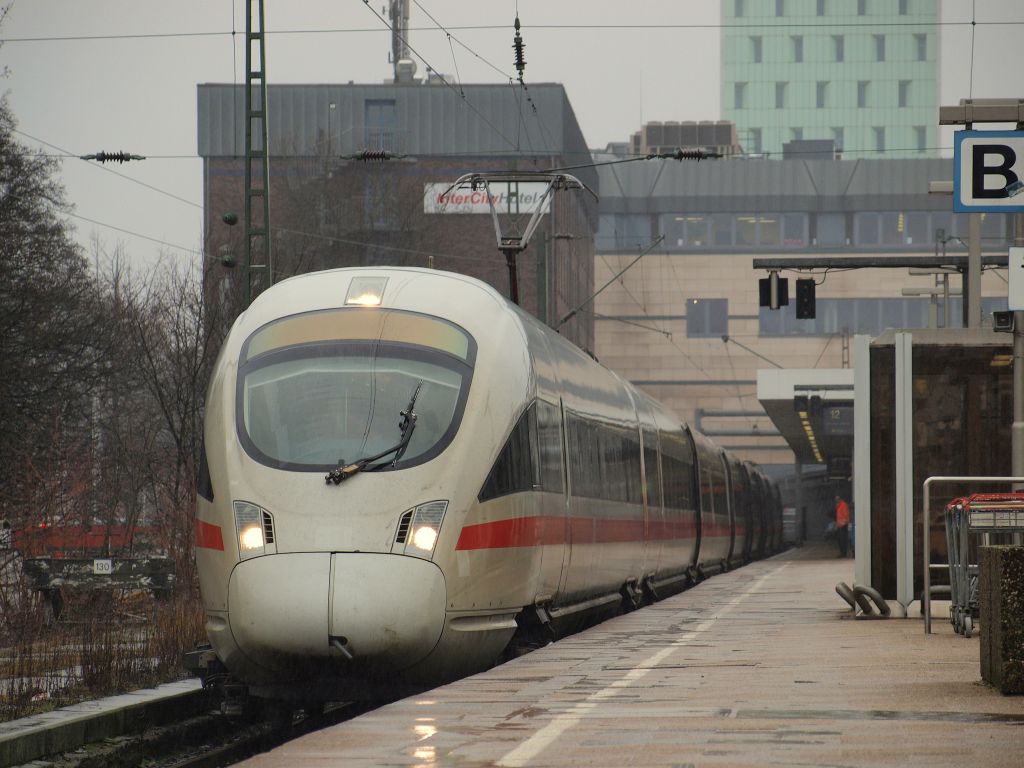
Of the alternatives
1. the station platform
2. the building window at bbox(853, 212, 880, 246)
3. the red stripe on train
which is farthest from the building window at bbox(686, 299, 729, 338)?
the red stripe on train

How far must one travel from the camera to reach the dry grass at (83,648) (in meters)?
13.9

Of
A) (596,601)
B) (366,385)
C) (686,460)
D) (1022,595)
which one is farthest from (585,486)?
(686,460)

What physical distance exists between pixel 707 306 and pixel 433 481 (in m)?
87.5

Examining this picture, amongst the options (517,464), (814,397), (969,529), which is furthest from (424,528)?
(814,397)

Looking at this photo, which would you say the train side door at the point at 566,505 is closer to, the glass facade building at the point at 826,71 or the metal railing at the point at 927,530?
the metal railing at the point at 927,530

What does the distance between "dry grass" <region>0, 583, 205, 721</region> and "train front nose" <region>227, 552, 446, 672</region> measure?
2.28m

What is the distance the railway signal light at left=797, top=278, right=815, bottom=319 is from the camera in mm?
29688

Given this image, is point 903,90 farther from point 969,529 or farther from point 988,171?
point 988,171

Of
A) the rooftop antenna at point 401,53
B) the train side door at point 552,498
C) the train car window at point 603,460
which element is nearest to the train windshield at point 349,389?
the train side door at point 552,498

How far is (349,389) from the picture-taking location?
12484mm

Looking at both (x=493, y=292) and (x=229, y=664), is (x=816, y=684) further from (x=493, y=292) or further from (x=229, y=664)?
(x=493, y=292)

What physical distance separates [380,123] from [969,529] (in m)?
61.2

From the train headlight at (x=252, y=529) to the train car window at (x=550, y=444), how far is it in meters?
3.11

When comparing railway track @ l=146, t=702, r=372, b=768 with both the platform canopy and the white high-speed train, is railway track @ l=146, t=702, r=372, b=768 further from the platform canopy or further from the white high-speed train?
the platform canopy
